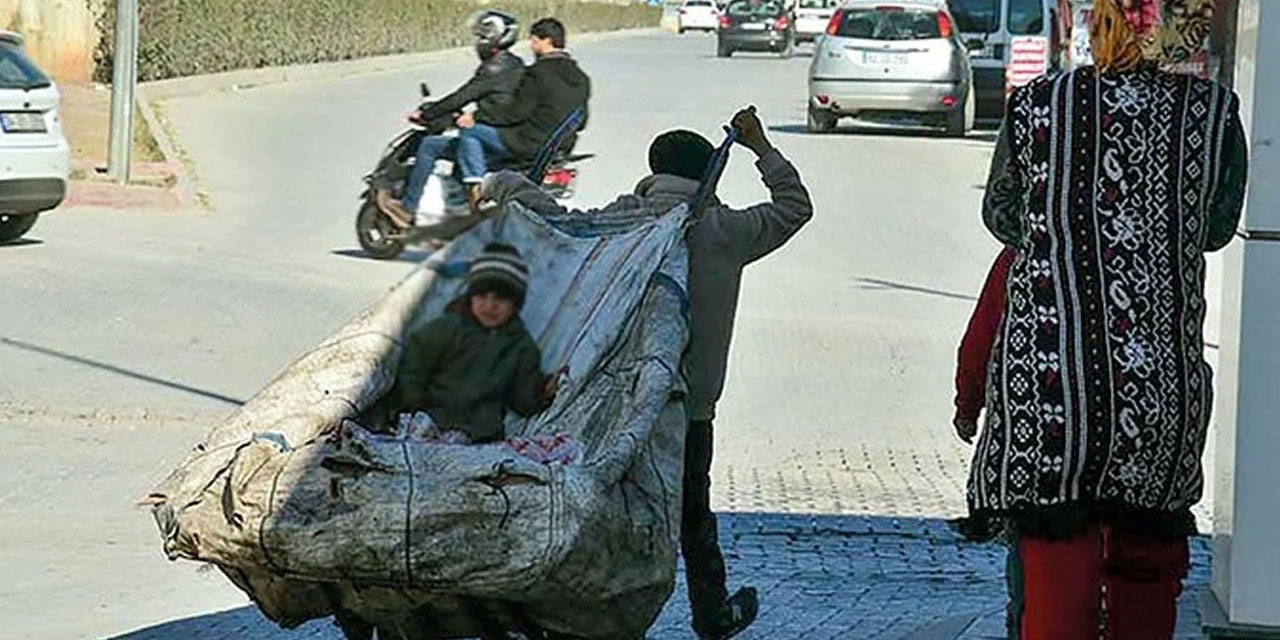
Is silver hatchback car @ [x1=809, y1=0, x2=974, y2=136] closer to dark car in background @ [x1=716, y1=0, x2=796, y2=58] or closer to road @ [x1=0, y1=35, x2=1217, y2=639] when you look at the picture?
road @ [x1=0, y1=35, x2=1217, y2=639]

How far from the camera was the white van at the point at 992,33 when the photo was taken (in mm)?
31719

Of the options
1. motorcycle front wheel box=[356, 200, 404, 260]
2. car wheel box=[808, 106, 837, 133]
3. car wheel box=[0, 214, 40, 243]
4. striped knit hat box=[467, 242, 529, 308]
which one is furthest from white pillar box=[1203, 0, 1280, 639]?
car wheel box=[808, 106, 837, 133]

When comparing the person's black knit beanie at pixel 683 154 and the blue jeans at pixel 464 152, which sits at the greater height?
the person's black knit beanie at pixel 683 154

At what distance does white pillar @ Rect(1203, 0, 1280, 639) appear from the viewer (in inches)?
218

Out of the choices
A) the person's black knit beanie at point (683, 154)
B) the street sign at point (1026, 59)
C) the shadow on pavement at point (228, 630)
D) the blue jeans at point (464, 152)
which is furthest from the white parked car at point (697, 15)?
the person's black knit beanie at point (683, 154)

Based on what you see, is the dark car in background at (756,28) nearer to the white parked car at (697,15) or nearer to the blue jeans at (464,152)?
the white parked car at (697,15)

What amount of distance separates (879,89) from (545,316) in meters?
23.3

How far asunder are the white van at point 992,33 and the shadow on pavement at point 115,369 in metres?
19.1

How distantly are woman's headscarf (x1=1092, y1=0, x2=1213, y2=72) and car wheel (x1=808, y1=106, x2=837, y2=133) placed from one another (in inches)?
1014

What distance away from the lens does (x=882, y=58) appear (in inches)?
1134

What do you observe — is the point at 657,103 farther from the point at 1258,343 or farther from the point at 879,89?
the point at 1258,343

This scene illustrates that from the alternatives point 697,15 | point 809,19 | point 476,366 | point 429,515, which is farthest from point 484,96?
point 697,15

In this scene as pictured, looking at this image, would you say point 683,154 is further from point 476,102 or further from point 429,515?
point 476,102

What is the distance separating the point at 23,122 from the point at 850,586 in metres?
11.2
